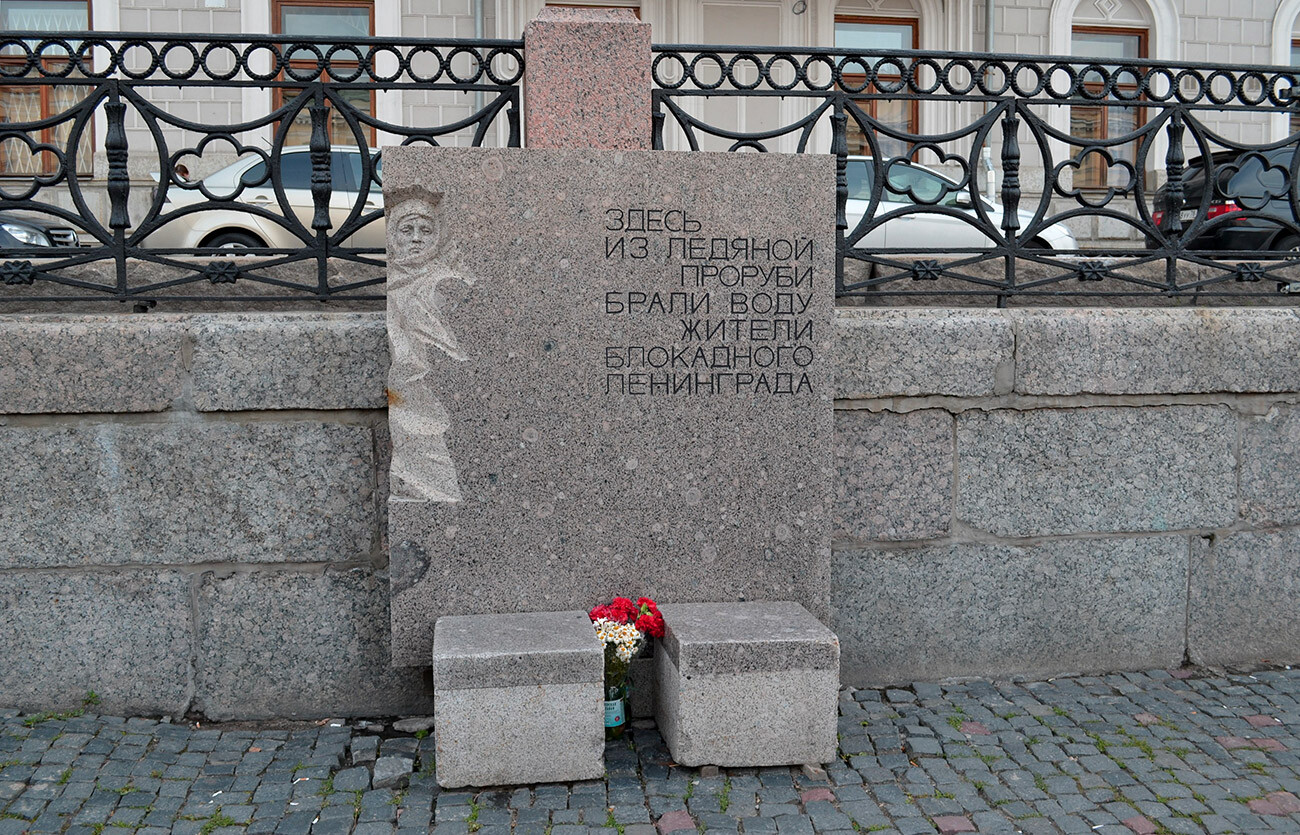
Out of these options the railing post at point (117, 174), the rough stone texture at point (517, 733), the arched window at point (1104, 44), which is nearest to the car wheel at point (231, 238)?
the railing post at point (117, 174)

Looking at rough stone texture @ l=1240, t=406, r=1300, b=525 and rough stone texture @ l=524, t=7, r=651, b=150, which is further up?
rough stone texture @ l=524, t=7, r=651, b=150

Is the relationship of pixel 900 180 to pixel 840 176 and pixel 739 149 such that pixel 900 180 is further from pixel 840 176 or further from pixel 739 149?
pixel 840 176

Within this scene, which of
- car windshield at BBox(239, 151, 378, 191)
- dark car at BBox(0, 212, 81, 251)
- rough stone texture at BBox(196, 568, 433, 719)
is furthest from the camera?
car windshield at BBox(239, 151, 378, 191)

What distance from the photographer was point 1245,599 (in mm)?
4133

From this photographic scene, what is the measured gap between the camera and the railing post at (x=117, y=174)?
3646 mm

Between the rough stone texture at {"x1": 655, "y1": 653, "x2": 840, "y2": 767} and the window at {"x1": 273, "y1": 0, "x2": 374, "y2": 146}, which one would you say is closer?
the rough stone texture at {"x1": 655, "y1": 653, "x2": 840, "y2": 767}

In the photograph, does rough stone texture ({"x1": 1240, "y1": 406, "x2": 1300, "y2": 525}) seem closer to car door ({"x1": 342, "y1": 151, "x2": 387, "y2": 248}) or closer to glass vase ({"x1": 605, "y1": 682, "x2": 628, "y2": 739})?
glass vase ({"x1": 605, "y1": 682, "x2": 628, "y2": 739})

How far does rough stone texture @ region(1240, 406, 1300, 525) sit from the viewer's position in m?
4.07

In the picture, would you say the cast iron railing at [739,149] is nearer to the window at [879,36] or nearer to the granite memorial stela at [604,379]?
the granite memorial stela at [604,379]

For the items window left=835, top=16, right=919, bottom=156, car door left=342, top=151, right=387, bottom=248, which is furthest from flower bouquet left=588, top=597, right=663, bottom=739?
window left=835, top=16, right=919, bottom=156

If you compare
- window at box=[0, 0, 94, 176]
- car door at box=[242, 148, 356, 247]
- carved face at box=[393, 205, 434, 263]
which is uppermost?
window at box=[0, 0, 94, 176]

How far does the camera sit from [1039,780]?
10.3ft

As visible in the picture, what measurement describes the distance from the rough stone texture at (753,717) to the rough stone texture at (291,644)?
1117 millimetres

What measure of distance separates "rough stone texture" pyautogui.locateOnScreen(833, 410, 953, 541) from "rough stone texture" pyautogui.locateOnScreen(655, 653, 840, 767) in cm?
82
